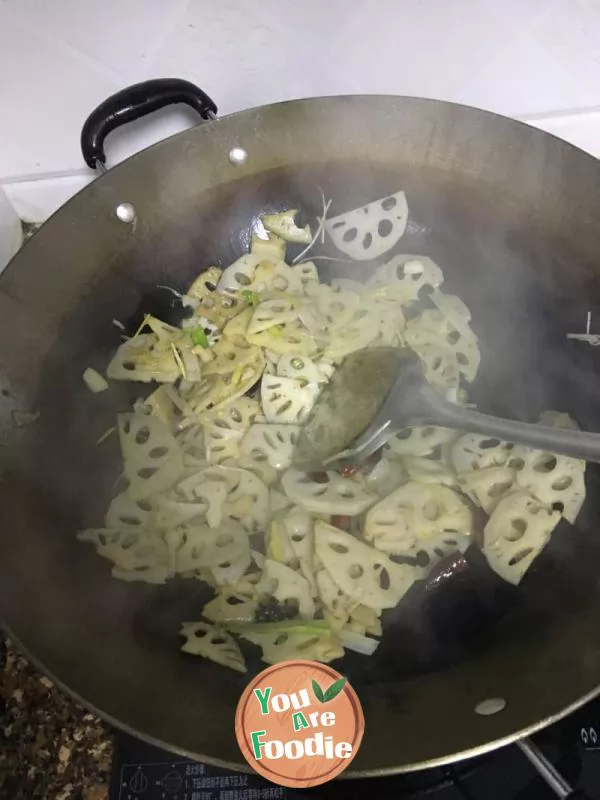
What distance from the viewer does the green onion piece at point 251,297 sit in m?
1.03

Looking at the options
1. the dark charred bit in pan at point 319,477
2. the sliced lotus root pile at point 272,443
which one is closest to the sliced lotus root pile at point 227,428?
the sliced lotus root pile at point 272,443

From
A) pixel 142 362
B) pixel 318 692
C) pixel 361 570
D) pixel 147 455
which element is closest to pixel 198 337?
pixel 142 362

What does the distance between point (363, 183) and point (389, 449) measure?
0.40m

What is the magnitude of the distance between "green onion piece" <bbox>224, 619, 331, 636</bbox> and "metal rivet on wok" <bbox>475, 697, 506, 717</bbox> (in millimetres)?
199

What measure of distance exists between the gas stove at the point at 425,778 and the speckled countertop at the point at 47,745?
5 cm

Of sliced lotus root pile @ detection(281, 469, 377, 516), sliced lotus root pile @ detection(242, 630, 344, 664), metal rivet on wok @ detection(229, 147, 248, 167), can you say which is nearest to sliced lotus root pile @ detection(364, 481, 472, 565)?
sliced lotus root pile @ detection(281, 469, 377, 516)

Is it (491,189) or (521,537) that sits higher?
(491,189)

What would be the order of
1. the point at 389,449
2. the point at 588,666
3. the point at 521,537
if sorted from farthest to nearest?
the point at 389,449
the point at 521,537
the point at 588,666

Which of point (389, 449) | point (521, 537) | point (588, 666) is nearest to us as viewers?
point (588, 666)

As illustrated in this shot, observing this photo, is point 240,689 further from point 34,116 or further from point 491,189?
point 34,116

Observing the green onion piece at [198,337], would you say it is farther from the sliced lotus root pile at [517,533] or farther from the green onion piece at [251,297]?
the sliced lotus root pile at [517,533]

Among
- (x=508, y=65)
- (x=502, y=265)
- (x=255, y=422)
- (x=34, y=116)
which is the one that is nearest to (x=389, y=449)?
(x=255, y=422)

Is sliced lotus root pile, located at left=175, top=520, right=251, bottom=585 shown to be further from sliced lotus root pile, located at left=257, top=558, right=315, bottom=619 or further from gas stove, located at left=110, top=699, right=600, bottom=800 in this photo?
gas stove, located at left=110, top=699, right=600, bottom=800

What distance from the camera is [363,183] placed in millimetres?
1026
